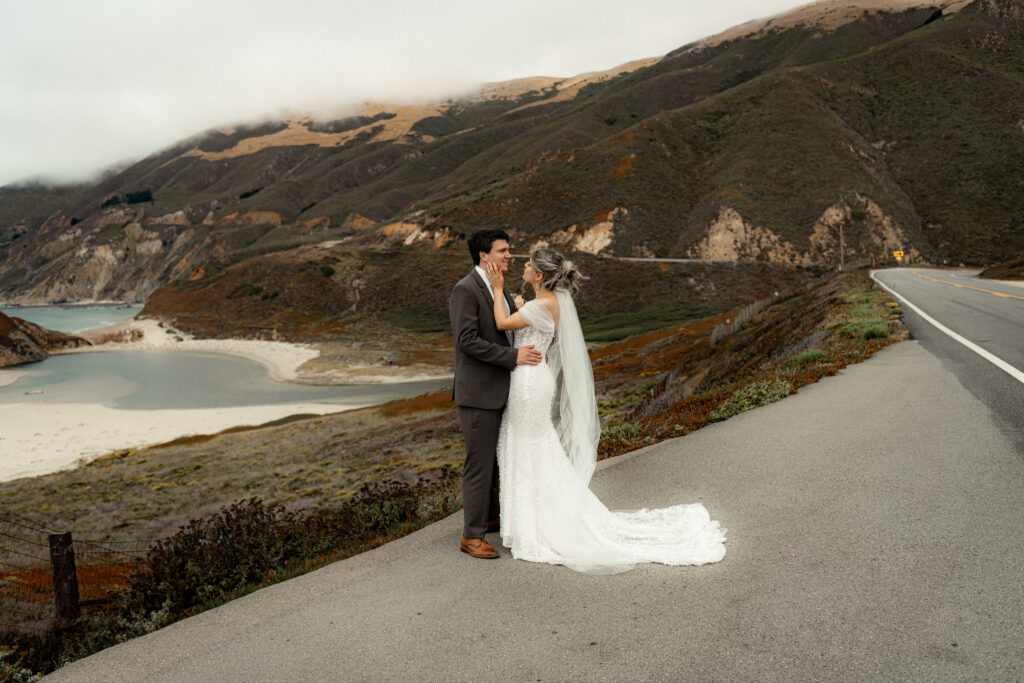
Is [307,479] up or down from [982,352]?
down

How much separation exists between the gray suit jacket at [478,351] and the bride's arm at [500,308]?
114mm

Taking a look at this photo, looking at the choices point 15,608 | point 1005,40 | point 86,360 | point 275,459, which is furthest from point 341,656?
point 1005,40

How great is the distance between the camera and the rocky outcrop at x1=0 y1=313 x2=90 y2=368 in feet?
234

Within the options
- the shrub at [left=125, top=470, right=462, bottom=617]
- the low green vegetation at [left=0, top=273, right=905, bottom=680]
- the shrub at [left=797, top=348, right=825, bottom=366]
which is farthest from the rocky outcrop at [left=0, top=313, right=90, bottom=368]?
the shrub at [left=797, top=348, right=825, bottom=366]

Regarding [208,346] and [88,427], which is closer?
[88,427]

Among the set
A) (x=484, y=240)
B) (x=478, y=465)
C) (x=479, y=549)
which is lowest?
(x=479, y=549)

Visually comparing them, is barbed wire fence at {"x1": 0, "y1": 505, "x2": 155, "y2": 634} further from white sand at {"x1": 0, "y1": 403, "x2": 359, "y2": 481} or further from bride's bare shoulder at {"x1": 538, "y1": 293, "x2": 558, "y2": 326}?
white sand at {"x1": 0, "y1": 403, "x2": 359, "y2": 481}

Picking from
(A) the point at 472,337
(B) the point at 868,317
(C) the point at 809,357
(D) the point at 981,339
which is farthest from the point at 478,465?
(B) the point at 868,317

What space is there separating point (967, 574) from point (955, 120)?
112542 millimetres

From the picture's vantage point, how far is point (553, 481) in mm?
5250

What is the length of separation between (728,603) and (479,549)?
2120 mm

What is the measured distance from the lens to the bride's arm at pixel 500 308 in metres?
5.24

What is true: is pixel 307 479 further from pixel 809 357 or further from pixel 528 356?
pixel 528 356

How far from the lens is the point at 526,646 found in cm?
370
